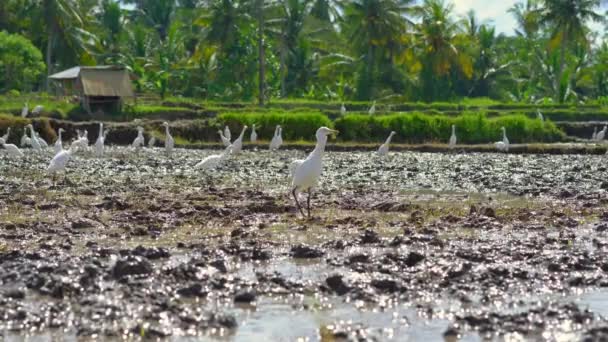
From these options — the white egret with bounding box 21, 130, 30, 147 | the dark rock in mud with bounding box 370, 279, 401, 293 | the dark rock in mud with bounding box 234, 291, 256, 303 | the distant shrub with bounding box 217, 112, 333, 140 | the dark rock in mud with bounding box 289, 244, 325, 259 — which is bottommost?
the white egret with bounding box 21, 130, 30, 147

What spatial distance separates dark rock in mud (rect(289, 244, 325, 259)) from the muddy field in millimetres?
40

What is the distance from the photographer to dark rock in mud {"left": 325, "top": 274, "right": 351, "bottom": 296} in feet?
30.9

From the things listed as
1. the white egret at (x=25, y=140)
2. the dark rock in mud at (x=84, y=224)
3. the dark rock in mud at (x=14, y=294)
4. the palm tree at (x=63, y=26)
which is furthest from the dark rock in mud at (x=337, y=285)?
the palm tree at (x=63, y=26)

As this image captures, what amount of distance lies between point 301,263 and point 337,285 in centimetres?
164

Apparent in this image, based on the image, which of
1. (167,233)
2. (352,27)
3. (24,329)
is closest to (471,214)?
(167,233)

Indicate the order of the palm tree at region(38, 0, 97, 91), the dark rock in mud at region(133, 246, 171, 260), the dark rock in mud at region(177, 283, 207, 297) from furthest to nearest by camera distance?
the palm tree at region(38, 0, 97, 91)
the dark rock in mud at region(133, 246, 171, 260)
the dark rock in mud at region(177, 283, 207, 297)

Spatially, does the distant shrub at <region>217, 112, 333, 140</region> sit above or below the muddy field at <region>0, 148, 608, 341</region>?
below

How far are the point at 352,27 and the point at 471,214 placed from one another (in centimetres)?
4647

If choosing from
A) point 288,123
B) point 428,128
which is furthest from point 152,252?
point 428,128

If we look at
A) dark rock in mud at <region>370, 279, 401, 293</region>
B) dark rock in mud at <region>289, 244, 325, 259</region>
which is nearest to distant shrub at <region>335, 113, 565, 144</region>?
dark rock in mud at <region>289, 244, 325, 259</region>

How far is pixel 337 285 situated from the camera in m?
9.52

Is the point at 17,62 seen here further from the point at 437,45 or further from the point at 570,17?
the point at 570,17

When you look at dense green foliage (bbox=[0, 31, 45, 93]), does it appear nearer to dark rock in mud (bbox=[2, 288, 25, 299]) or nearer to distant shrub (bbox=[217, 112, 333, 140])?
distant shrub (bbox=[217, 112, 333, 140])

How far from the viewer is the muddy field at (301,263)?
8.20m
